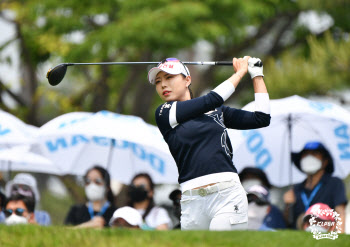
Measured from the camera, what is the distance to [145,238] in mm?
3951

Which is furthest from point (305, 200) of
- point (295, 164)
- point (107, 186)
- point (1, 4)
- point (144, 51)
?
point (1, 4)

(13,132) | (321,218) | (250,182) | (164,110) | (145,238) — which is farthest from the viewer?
(13,132)

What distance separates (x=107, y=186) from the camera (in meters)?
8.95

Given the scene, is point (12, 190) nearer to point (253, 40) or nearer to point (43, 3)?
point (43, 3)

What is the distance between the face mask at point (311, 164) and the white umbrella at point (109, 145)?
1.61 metres

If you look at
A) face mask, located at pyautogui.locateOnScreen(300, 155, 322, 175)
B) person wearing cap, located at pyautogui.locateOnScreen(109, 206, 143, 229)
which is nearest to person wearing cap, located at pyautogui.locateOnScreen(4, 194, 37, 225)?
person wearing cap, located at pyautogui.locateOnScreen(109, 206, 143, 229)

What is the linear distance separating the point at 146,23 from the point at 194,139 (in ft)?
28.8

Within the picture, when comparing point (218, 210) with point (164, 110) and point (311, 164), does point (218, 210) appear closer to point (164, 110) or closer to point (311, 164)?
point (164, 110)

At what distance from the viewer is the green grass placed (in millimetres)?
3908

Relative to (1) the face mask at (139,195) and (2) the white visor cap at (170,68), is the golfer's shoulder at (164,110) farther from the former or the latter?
(1) the face mask at (139,195)

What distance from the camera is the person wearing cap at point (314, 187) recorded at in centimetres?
721

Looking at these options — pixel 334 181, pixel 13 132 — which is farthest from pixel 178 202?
pixel 13 132

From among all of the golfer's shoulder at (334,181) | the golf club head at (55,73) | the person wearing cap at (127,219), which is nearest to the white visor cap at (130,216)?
the person wearing cap at (127,219)

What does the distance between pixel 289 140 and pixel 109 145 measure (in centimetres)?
276
